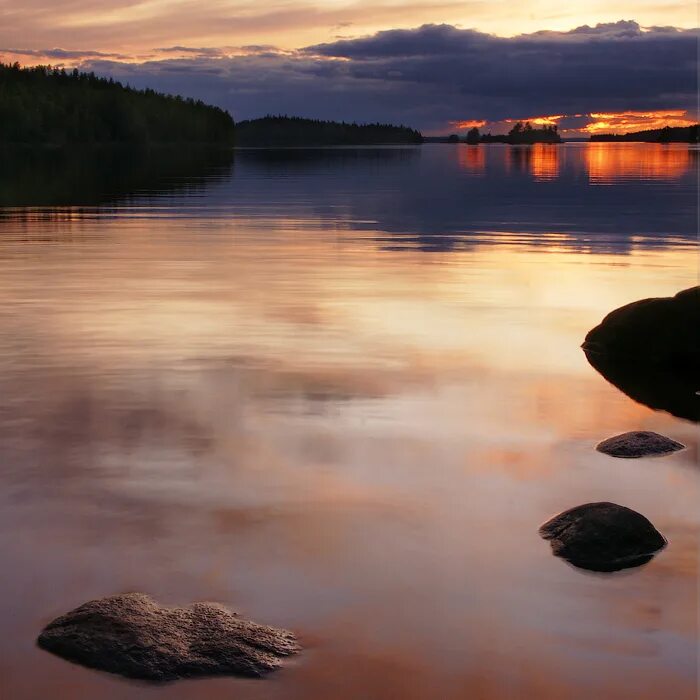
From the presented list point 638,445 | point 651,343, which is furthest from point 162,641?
point 651,343

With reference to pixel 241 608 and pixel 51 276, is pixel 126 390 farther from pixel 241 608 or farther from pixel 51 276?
pixel 51 276

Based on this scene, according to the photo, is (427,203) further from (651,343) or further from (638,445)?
(638,445)

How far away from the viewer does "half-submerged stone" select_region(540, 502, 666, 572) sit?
26.8 feet

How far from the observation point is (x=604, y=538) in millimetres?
8328

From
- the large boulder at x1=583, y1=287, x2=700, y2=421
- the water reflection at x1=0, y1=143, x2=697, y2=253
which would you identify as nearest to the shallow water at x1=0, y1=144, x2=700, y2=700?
the large boulder at x1=583, y1=287, x2=700, y2=421

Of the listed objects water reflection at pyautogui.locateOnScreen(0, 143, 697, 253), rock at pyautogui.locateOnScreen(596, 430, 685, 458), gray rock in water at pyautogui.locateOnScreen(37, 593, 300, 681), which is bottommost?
gray rock in water at pyautogui.locateOnScreen(37, 593, 300, 681)

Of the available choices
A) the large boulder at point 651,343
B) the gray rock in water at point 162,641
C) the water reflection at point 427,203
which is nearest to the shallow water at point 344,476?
the gray rock in water at point 162,641

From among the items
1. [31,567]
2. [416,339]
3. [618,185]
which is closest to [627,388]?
[416,339]

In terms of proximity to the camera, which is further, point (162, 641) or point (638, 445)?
point (638, 445)

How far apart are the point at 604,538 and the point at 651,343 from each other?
8.41m

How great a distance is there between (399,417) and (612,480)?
2908mm

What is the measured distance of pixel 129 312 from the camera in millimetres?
18922

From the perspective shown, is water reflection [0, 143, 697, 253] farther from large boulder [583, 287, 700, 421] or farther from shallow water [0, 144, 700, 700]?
large boulder [583, 287, 700, 421]

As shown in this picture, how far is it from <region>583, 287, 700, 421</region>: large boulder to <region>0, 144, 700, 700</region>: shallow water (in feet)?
2.06
